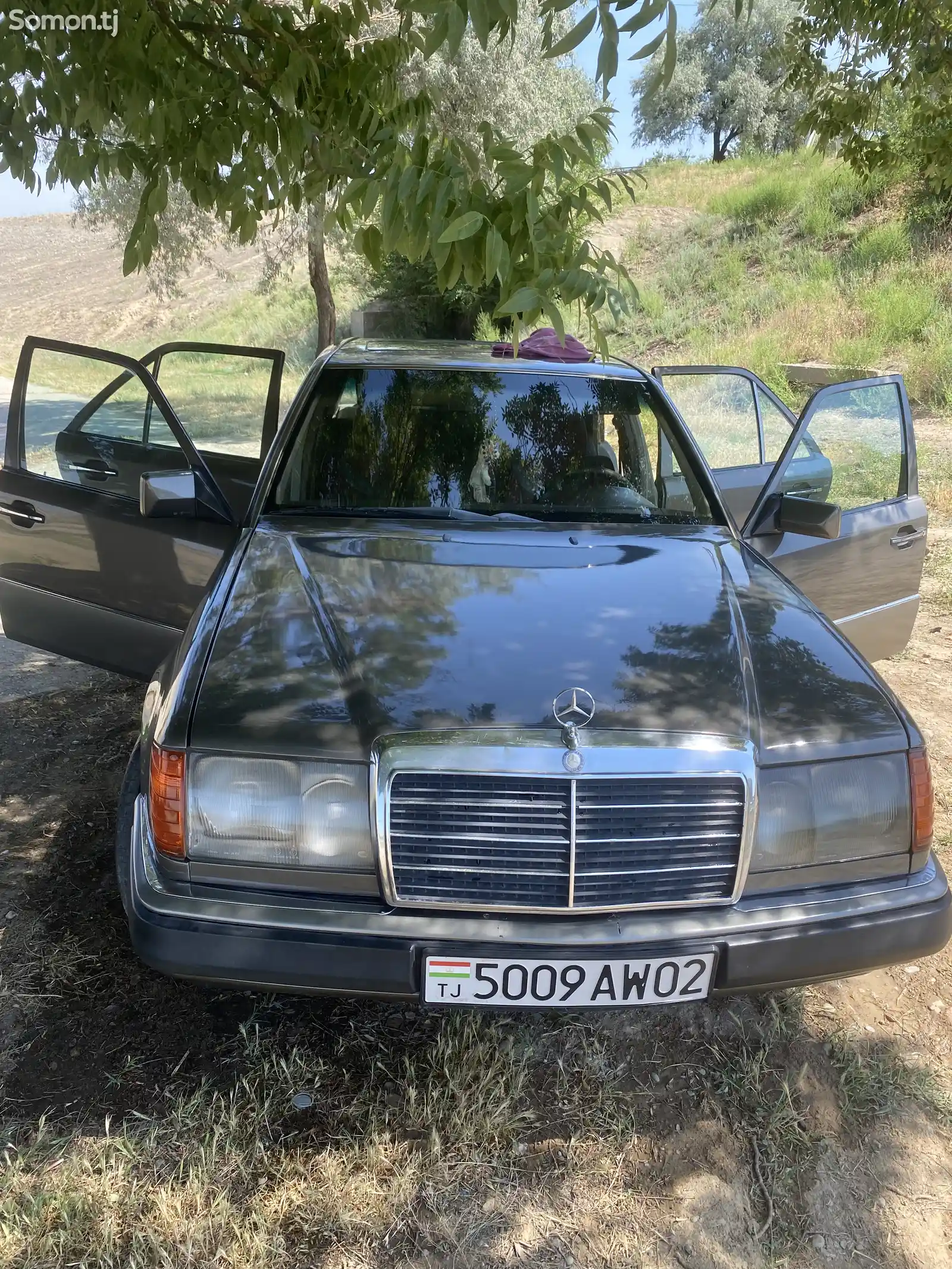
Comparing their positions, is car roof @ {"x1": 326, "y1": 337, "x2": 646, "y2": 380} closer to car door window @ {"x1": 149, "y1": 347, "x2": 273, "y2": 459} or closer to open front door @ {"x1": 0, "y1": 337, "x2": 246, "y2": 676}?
car door window @ {"x1": 149, "y1": 347, "x2": 273, "y2": 459}

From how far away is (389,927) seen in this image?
6.73ft

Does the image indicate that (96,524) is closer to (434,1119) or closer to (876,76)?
(434,1119)

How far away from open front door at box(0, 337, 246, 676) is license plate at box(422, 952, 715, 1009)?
199 cm

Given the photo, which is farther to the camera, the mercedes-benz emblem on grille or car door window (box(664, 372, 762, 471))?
car door window (box(664, 372, 762, 471))

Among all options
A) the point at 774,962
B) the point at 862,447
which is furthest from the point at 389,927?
the point at 862,447

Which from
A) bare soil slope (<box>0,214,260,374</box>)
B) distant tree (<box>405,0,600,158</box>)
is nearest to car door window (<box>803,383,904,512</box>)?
distant tree (<box>405,0,600,158</box>)

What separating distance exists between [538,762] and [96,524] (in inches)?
98.9

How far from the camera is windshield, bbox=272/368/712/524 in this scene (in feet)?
10.6

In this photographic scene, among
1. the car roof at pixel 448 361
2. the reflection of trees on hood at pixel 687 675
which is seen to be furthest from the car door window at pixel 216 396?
the reflection of trees on hood at pixel 687 675

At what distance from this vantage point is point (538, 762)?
6.59ft

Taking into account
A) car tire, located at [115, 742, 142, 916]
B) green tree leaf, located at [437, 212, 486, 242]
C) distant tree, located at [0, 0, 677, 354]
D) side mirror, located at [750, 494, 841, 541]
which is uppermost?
distant tree, located at [0, 0, 677, 354]

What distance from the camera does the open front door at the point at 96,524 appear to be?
3.73m

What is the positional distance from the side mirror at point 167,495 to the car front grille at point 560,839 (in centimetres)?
169

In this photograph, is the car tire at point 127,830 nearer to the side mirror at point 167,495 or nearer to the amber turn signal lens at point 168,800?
the amber turn signal lens at point 168,800
